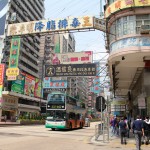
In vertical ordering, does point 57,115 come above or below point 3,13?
below

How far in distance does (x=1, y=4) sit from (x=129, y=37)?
52.7 metres

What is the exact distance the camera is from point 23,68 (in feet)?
234

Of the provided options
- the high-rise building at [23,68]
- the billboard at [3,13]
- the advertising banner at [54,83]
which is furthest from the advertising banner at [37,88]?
the advertising banner at [54,83]

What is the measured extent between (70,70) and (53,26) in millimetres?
3975

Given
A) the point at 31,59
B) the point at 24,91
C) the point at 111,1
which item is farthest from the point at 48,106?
the point at 31,59

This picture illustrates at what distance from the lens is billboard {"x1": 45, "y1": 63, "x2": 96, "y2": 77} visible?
65.3ft

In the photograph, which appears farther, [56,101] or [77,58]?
[56,101]

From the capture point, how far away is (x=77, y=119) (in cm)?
2922

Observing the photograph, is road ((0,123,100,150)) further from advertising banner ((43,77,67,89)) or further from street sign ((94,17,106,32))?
advertising banner ((43,77,67,89))

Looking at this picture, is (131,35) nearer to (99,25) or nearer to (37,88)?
(99,25)

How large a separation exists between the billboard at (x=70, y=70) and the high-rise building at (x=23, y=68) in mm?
23218

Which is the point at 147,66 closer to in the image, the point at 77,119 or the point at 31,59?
the point at 77,119

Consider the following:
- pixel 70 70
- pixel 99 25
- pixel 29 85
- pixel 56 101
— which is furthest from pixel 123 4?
pixel 29 85

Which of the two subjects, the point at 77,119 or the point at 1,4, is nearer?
the point at 77,119
